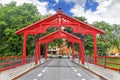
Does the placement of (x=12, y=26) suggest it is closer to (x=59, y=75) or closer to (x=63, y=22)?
(x=63, y=22)

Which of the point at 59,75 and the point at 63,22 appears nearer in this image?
the point at 59,75

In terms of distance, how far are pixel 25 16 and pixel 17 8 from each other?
334 cm

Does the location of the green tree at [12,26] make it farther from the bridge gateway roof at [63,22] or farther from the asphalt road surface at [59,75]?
the asphalt road surface at [59,75]

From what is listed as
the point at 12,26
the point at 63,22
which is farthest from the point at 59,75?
the point at 12,26

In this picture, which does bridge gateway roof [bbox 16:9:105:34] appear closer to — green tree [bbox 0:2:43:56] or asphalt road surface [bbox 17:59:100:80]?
asphalt road surface [bbox 17:59:100:80]

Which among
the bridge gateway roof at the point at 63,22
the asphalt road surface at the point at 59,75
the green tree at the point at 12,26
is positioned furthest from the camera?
the green tree at the point at 12,26

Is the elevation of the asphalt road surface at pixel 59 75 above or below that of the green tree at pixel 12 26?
below

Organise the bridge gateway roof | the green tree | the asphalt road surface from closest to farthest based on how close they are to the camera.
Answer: the asphalt road surface < the bridge gateway roof < the green tree

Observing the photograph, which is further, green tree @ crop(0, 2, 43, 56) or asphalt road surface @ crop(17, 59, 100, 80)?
green tree @ crop(0, 2, 43, 56)

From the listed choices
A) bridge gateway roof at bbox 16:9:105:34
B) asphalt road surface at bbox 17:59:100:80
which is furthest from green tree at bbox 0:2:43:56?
asphalt road surface at bbox 17:59:100:80

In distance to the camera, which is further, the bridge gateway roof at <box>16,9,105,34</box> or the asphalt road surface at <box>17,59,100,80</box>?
the bridge gateway roof at <box>16,9,105,34</box>

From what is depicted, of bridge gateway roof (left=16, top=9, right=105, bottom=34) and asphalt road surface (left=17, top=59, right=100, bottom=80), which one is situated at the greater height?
bridge gateway roof (left=16, top=9, right=105, bottom=34)

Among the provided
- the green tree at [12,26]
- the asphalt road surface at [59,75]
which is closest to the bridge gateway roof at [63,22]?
the asphalt road surface at [59,75]

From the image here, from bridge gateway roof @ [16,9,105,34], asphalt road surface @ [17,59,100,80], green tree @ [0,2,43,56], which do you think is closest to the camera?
asphalt road surface @ [17,59,100,80]
